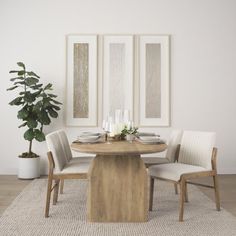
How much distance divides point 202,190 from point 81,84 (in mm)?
2458

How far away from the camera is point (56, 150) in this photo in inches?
132

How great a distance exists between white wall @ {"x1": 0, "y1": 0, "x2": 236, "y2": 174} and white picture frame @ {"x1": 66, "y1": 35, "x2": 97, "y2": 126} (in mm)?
124

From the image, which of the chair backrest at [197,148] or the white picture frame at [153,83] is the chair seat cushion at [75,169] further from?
the white picture frame at [153,83]

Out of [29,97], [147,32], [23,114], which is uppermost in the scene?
[147,32]

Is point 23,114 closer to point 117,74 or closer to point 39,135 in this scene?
point 39,135

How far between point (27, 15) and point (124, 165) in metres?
3.44

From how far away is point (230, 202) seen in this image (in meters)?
3.85

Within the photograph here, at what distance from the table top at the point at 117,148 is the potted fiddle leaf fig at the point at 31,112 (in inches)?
69.6

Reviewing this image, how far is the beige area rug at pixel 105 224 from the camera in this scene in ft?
9.54

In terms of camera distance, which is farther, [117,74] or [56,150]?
[117,74]

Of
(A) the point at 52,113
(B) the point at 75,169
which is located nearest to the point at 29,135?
(A) the point at 52,113

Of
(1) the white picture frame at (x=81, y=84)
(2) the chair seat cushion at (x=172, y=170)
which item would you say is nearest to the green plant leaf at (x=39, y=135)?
(1) the white picture frame at (x=81, y=84)

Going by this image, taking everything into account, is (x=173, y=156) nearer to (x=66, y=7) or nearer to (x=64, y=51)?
(x=64, y=51)

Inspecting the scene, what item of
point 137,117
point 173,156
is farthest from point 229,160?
point 173,156
